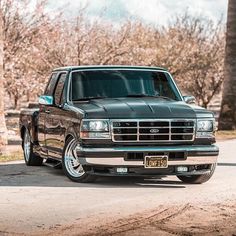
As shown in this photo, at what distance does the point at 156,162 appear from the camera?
10531mm

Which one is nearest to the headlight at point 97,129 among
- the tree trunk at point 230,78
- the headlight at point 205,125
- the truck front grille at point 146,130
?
the truck front grille at point 146,130

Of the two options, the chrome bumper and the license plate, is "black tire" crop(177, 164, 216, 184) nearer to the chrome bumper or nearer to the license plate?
the chrome bumper

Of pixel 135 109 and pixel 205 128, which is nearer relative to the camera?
pixel 135 109

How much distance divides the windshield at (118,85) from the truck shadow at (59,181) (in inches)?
A: 53.9

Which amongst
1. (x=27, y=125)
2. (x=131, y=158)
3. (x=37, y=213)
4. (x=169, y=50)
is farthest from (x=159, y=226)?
(x=169, y=50)

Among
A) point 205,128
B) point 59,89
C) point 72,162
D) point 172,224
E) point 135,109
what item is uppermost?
point 59,89

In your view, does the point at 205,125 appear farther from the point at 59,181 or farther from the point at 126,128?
the point at 59,181

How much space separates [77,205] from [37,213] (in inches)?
27.3

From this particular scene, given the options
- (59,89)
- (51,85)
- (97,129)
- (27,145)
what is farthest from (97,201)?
(27,145)

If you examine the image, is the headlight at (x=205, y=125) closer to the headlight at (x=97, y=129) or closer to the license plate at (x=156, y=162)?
the license plate at (x=156, y=162)

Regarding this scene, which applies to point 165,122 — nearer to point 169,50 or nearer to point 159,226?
point 159,226

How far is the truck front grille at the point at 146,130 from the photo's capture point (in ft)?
34.5

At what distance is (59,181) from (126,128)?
1619 mm

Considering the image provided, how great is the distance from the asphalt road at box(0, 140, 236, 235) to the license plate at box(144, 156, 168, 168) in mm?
366
